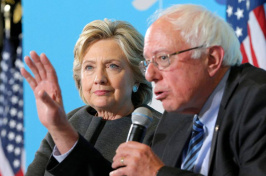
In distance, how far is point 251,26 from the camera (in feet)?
9.64

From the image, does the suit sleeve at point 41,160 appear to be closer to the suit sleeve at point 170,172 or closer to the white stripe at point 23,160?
the suit sleeve at point 170,172

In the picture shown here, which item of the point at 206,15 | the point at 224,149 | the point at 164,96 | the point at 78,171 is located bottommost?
the point at 78,171

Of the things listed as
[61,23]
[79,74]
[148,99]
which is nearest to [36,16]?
[61,23]

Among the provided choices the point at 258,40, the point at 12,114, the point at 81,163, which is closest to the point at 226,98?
the point at 81,163

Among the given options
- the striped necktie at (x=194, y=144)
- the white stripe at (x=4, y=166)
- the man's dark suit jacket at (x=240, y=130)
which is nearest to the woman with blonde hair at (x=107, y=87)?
the striped necktie at (x=194, y=144)

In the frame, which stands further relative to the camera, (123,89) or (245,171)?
(123,89)

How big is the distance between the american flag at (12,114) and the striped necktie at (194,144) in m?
2.65

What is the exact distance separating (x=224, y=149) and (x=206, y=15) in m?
0.56

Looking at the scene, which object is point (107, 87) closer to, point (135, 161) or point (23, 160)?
point (135, 161)

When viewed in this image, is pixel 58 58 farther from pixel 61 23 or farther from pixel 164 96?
pixel 164 96

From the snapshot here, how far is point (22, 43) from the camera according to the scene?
409cm

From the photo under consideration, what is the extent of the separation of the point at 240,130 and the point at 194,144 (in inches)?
11.9

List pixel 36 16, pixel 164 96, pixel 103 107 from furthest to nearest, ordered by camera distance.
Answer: pixel 36 16 → pixel 103 107 → pixel 164 96

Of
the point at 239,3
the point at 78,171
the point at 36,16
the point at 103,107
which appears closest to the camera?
the point at 78,171
